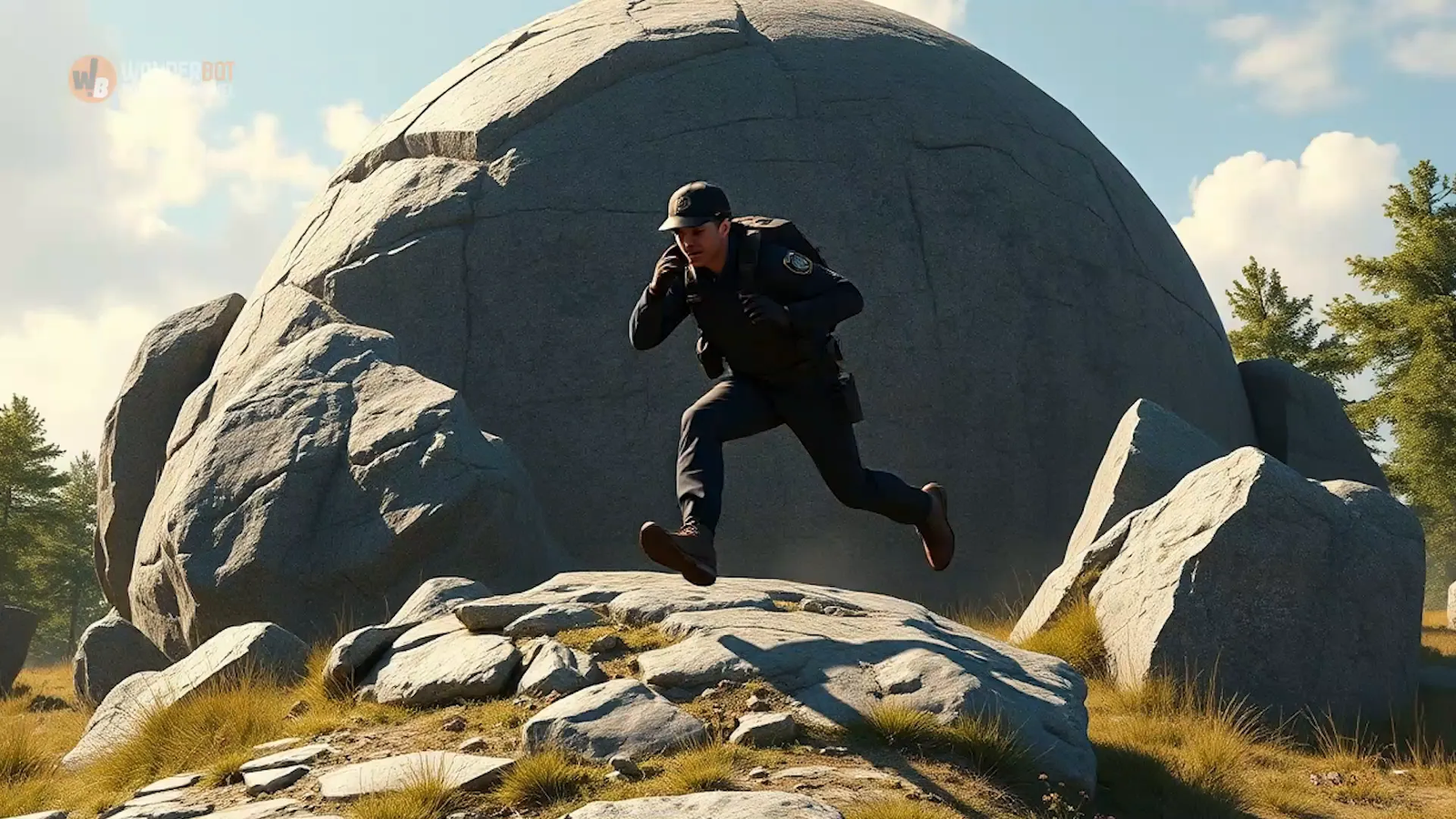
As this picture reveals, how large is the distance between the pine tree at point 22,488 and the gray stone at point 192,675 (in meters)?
26.2

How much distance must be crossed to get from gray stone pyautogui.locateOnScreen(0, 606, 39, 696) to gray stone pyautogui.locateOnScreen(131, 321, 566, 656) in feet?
18.8

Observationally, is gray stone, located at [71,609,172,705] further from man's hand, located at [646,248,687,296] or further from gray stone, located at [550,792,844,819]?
gray stone, located at [550,792,844,819]

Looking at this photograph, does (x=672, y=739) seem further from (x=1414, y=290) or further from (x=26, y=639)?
(x=1414, y=290)

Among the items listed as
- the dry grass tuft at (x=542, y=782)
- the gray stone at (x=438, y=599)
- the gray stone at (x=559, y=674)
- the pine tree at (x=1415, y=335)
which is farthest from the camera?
the pine tree at (x=1415, y=335)

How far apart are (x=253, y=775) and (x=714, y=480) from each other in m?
2.07

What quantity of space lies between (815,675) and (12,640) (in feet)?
39.5

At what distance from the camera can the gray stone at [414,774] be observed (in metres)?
4.38

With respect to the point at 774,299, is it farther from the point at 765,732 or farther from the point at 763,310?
the point at 765,732

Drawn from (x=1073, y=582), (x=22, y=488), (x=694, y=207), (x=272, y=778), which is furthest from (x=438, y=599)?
(x=22, y=488)

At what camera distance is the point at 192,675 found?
655 centimetres

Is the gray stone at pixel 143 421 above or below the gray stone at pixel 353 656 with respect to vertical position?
above

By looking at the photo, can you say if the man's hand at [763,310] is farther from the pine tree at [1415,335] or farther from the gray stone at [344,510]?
the pine tree at [1415,335]

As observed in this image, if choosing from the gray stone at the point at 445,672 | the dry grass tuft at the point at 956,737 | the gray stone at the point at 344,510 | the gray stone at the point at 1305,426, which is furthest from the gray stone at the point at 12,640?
the gray stone at the point at 1305,426

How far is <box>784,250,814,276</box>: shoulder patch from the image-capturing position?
18.1 feet
